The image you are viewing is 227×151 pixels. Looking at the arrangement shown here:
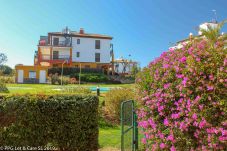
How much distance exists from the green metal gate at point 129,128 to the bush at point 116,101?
7.29 metres

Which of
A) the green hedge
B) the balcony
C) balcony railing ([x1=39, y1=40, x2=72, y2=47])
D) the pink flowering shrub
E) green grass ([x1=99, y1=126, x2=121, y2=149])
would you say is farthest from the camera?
balcony railing ([x1=39, y1=40, x2=72, y2=47])

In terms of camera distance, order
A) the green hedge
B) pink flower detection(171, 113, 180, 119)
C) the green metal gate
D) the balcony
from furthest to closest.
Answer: the balcony
the green hedge
the green metal gate
pink flower detection(171, 113, 180, 119)

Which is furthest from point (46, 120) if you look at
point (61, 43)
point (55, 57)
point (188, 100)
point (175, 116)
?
point (61, 43)

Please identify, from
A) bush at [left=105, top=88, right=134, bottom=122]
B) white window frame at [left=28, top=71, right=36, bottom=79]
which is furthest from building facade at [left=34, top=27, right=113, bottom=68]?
bush at [left=105, top=88, right=134, bottom=122]

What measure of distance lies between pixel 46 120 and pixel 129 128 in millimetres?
2348

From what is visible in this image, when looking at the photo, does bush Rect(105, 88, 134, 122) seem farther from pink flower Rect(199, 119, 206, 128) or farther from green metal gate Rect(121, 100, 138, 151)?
pink flower Rect(199, 119, 206, 128)

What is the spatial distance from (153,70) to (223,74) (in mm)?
1923

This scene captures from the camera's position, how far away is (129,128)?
8641 millimetres

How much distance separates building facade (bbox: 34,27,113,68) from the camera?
6738 cm

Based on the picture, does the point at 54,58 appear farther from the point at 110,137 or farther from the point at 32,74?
the point at 110,137

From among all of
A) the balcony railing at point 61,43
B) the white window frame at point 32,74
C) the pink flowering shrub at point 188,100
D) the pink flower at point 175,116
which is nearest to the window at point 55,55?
the balcony railing at point 61,43

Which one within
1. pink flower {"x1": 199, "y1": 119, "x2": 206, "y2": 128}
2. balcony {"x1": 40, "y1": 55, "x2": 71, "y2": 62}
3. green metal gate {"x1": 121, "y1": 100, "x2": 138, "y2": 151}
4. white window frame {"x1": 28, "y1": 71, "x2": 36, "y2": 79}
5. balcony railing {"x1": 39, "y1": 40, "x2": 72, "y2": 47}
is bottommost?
green metal gate {"x1": 121, "y1": 100, "x2": 138, "y2": 151}

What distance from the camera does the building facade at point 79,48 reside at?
67375 mm

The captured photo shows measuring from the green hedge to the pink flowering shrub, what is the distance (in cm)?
285
